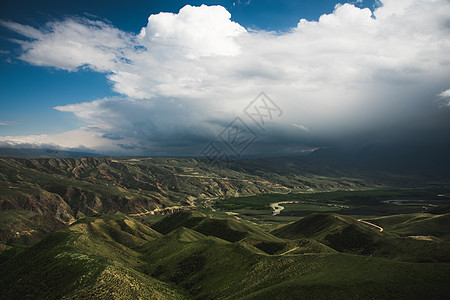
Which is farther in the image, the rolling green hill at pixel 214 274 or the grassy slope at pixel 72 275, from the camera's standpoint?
the grassy slope at pixel 72 275

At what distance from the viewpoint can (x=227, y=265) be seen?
71062mm

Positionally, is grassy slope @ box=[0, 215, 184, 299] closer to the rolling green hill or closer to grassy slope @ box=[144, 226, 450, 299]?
the rolling green hill

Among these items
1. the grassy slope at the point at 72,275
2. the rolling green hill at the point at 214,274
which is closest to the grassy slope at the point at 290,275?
the rolling green hill at the point at 214,274

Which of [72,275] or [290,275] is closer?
[290,275]

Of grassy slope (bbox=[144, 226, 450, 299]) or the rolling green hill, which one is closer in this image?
grassy slope (bbox=[144, 226, 450, 299])

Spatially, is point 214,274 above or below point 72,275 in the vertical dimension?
below

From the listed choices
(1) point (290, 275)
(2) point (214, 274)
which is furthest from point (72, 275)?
(1) point (290, 275)

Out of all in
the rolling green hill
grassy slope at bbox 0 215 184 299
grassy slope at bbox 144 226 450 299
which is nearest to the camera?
grassy slope at bbox 144 226 450 299

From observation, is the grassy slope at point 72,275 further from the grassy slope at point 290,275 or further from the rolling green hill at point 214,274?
Answer: the grassy slope at point 290,275

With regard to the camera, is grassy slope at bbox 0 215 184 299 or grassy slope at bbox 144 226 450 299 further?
grassy slope at bbox 0 215 184 299

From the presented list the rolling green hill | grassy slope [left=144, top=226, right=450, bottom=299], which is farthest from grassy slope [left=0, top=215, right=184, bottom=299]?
grassy slope [left=144, top=226, right=450, bottom=299]

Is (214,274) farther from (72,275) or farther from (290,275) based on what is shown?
(72,275)

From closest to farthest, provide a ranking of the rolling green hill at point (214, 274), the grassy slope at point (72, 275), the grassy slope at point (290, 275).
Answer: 1. the grassy slope at point (290, 275)
2. the rolling green hill at point (214, 274)
3. the grassy slope at point (72, 275)

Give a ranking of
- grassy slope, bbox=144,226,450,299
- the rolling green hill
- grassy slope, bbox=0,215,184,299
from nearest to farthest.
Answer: grassy slope, bbox=144,226,450,299 < the rolling green hill < grassy slope, bbox=0,215,184,299
